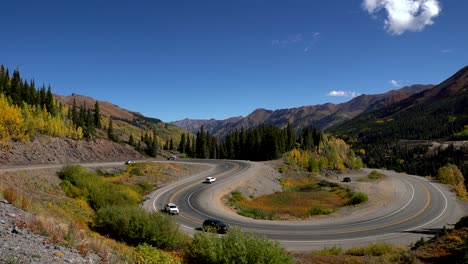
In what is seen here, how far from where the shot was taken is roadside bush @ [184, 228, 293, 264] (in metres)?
13.8

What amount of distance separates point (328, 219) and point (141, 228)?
34.9 meters

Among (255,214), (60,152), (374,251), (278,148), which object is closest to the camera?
(374,251)

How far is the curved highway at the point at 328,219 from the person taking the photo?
35406 mm

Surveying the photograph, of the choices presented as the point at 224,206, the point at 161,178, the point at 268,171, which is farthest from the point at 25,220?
the point at 268,171

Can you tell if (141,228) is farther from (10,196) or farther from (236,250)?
(236,250)

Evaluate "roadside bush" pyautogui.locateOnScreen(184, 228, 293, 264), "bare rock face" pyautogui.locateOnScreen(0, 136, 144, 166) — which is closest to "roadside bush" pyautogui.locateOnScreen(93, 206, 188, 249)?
"roadside bush" pyautogui.locateOnScreen(184, 228, 293, 264)

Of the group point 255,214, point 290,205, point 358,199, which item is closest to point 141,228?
point 255,214

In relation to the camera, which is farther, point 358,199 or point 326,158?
point 326,158

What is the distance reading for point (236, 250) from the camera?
45.4ft

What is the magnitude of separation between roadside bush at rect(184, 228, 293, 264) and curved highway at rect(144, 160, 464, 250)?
56.6 ft

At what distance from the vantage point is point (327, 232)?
3750 cm

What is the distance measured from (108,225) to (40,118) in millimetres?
74698

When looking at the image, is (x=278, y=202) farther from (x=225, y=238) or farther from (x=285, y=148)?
(x=285, y=148)

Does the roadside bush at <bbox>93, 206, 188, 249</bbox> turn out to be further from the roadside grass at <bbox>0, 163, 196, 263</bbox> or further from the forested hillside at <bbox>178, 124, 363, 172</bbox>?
the forested hillside at <bbox>178, 124, 363, 172</bbox>
